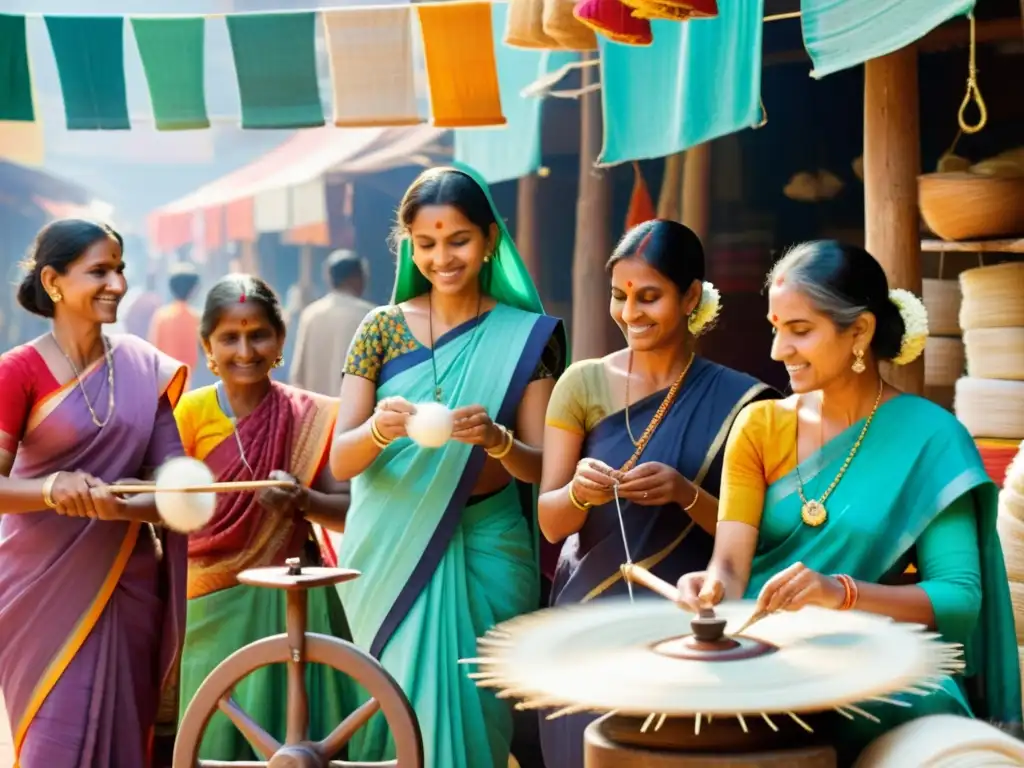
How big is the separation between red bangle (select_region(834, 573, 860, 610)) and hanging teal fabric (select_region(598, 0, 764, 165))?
2.77 m

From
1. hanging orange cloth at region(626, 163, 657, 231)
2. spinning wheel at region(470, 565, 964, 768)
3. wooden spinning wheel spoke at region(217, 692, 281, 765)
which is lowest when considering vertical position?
wooden spinning wheel spoke at region(217, 692, 281, 765)

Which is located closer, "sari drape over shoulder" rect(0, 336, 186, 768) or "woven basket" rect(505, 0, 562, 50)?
"sari drape over shoulder" rect(0, 336, 186, 768)

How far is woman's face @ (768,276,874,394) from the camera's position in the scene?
301cm

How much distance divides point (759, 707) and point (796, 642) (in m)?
0.29

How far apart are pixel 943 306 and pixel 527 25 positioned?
229 cm

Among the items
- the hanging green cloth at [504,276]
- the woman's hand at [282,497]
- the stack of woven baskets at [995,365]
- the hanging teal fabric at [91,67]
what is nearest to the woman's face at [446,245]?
the hanging green cloth at [504,276]

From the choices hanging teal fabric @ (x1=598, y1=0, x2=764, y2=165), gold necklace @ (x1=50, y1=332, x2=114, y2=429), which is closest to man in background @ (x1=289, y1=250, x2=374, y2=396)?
hanging teal fabric @ (x1=598, y1=0, x2=764, y2=165)

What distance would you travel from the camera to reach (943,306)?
6562 mm

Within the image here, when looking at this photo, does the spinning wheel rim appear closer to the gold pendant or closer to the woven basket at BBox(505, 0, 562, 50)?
the gold pendant

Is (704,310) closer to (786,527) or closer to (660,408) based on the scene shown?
(660,408)

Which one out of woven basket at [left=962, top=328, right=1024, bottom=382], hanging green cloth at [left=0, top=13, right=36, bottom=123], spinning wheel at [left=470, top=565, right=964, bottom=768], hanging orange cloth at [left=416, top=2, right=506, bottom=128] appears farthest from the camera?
hanging green cloth at [left=0, top=13, right=36, bottom=123]

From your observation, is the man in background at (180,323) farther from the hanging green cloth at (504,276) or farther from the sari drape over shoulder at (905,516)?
the sari drape over shoulder at (905,516)

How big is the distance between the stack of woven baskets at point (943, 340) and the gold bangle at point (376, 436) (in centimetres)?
337

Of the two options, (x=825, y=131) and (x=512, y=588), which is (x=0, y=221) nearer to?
(x=825, y=131)
